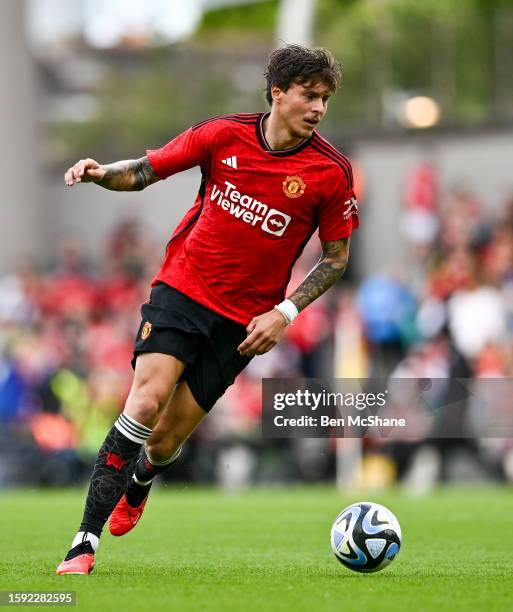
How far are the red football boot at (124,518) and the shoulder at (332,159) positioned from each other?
229cm


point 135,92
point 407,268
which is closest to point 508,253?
point 407,268

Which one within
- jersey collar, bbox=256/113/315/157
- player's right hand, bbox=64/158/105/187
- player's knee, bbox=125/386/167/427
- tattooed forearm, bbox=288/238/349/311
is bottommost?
player's knee, bbox=125/386/167/427

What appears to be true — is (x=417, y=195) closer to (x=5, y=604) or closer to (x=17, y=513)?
(x=17, y=513)

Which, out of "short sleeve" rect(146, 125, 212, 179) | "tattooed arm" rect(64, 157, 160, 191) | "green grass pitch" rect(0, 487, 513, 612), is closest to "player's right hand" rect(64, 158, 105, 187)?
"tattooed arm" rect(64, 157, 160, 191)

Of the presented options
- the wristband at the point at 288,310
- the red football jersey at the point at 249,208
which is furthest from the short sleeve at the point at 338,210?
the wristband at the point at 288,310

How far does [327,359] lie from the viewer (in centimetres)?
1831

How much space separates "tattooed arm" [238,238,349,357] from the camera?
24.8ft

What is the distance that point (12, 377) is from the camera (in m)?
19.3

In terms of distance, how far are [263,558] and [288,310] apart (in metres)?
1.75

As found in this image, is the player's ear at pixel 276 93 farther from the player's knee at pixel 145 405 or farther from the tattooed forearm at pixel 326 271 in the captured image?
the player's knee at pixel 145 405

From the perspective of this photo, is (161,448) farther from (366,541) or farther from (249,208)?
(249,208)

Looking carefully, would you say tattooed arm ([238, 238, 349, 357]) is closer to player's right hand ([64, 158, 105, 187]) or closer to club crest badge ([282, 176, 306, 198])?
club crest badge ([282, 176, 306, 198])

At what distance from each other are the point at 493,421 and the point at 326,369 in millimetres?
7659

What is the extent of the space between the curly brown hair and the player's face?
30 millimetres
